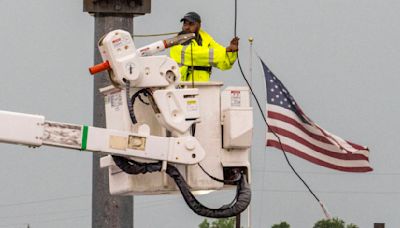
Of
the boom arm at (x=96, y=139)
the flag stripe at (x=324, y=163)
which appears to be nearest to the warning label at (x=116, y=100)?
the boom arm at (x=96, y=139)

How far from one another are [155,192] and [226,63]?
2613 millimetres

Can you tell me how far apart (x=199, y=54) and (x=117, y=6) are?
2.93 meters

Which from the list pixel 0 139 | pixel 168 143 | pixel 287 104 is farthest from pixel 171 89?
pixel 287 104

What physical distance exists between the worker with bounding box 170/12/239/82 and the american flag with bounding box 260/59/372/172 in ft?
22.5

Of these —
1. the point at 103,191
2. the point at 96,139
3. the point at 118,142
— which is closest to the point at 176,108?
the point at 118,142

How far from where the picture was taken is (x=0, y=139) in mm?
22391

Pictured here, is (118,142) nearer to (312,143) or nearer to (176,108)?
(176,108)

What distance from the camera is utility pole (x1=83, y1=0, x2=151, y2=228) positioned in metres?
28.5

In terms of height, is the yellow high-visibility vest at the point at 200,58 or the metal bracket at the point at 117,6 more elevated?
the metal bracket at the point at 117,6

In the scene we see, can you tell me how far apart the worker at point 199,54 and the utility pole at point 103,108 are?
2487mm

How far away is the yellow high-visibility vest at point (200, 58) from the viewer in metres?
25.8

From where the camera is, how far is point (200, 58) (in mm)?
26000

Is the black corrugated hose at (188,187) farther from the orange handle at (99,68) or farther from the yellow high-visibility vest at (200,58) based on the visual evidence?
the yellow high-visibility vest at (200,58)

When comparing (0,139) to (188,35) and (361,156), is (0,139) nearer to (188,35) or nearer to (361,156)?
(188,35)
